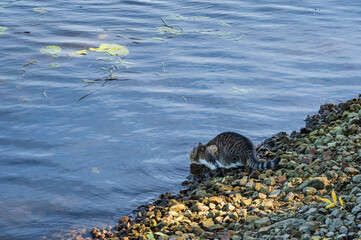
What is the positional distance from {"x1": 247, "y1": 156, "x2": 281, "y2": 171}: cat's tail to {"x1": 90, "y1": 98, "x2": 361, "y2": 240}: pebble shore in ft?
0.26

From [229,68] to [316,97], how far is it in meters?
1.87

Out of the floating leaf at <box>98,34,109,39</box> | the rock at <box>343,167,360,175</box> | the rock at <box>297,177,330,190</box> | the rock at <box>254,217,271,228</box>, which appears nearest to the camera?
the rock at <box>254,217,271,228</box>

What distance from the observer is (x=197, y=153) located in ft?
25.4

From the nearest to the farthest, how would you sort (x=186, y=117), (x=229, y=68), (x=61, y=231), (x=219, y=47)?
(x=61, y=231) → (x=186, y=117) → (x=229, y=68) → (x=219, y=47)

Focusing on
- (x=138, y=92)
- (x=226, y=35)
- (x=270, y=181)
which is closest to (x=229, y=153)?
(x=270, y=181)

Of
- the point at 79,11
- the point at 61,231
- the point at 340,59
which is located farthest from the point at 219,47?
the point at 61,231

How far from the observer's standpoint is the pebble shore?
5.09 m

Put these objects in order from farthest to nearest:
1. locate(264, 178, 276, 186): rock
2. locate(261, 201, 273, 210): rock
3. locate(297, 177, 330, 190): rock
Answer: locate(264, 178, 276, 186): rock → locate(297, 177, 330, 190): rock → locate(261, 201, 273, 210): rock

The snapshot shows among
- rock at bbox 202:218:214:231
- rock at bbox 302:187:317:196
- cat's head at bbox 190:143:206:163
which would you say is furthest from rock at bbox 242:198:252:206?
cat's head at bbox 190:143:206:163

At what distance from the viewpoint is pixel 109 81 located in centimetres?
1041

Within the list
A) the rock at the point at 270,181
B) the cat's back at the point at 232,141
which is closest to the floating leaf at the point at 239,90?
the cat's back at the point at 232,141

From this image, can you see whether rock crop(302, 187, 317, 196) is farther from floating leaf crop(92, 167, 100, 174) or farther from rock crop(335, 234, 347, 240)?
floating leaf crop(92, 167, 100, 174)

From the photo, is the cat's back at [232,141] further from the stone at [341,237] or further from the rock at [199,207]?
the stone at [341,237]

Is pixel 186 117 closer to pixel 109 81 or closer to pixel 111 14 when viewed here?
pixel 109 81
